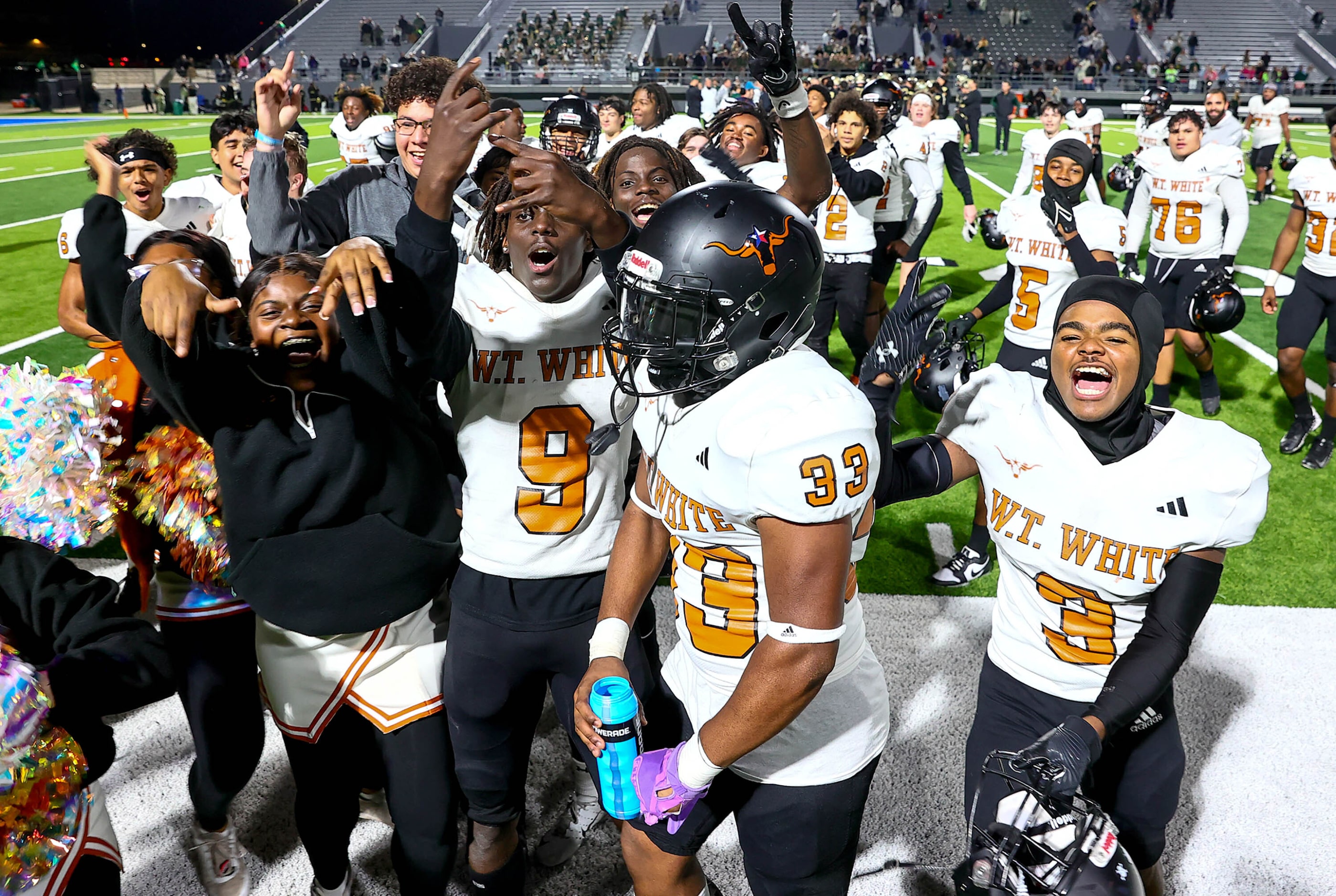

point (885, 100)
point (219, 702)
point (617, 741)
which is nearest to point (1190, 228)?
point (885, 100)

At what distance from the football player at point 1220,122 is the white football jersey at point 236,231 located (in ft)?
41.7

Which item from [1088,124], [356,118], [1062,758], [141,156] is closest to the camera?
[1062,758]

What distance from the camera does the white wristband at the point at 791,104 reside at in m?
3.28

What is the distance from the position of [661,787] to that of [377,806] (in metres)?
1.83

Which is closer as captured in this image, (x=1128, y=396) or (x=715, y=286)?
(x=715, y=286)

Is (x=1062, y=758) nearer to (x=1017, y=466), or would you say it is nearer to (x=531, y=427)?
(x=1017, y=466)

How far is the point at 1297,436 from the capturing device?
6.84 meters

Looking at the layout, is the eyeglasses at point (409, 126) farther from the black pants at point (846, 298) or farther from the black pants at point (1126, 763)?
the black pants at point (846, 298)

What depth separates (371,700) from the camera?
268 cm

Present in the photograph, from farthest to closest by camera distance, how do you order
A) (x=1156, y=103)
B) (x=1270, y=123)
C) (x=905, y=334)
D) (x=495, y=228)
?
1. (x=1270, y=123)
2. (x=1156, y=103)
3. (x=495, y=228)
4. (x=905, y=334)

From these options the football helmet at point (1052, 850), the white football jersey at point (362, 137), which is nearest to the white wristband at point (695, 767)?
the football helmet at point (1052, 850)

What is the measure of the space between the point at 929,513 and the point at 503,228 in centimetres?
410

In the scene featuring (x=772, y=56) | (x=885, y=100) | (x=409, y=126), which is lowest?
(x=885, y=100)

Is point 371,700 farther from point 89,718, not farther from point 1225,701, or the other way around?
point 1225,701
